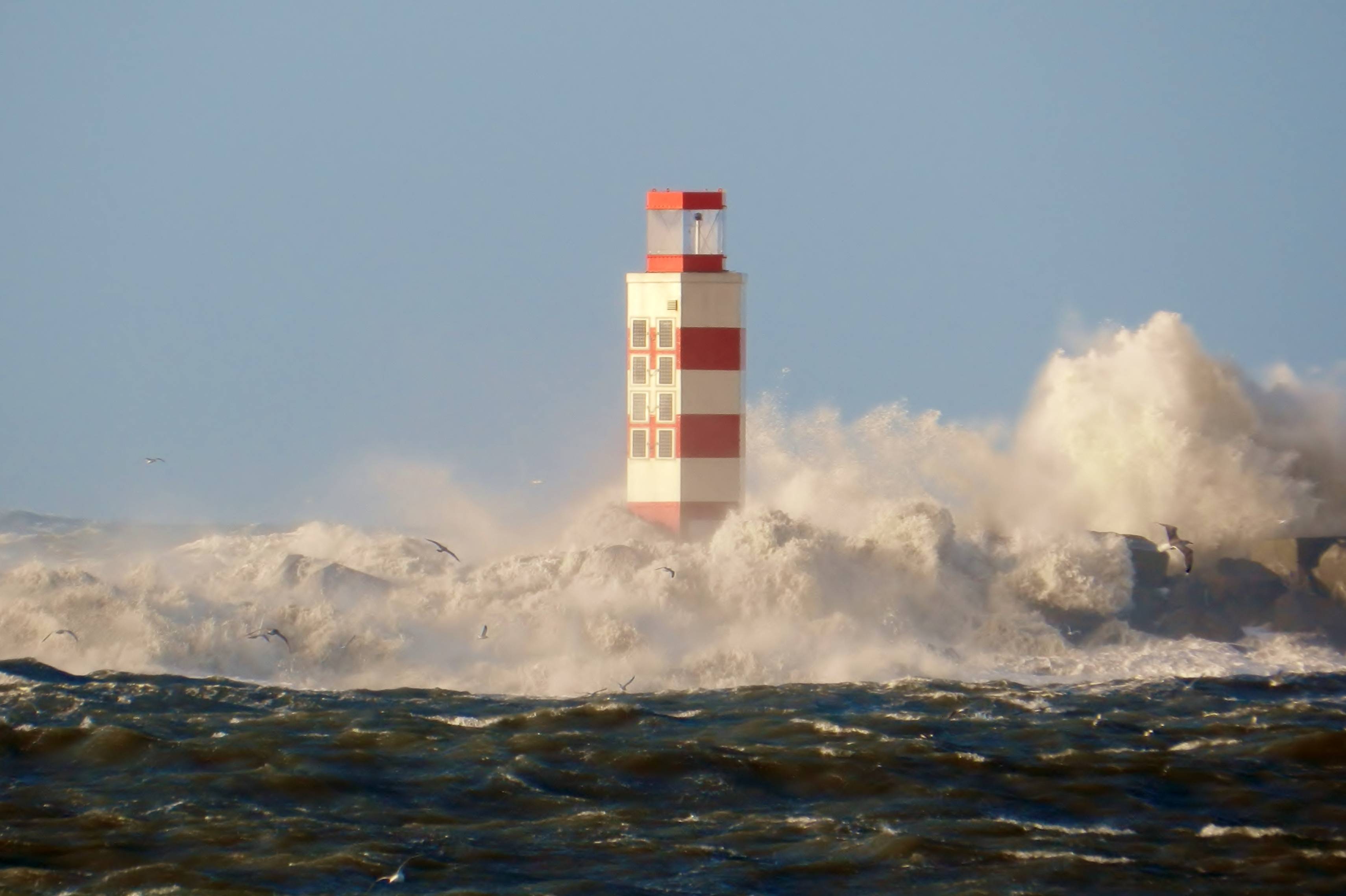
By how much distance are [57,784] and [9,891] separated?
8.48 feet

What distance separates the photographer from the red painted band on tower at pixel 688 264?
843 inches

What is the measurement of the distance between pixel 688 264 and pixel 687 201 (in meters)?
0.85

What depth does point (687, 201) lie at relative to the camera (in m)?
21.7

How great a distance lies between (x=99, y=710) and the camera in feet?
50.6

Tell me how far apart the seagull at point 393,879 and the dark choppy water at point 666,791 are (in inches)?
3.1

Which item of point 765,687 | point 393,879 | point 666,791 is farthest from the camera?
point 765,687

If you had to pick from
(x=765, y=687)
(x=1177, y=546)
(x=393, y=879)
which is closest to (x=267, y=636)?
(x=765, y=687)

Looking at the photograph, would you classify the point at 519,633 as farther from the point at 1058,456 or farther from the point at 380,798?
the point at 1058,456

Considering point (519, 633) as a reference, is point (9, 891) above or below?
below

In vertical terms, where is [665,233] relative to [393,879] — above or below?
above

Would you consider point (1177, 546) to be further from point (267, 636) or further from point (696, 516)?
point (267, 636)

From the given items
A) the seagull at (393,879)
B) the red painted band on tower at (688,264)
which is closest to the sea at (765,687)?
the seagull at (393,879)

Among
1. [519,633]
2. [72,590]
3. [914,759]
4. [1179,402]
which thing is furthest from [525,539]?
[914,759]

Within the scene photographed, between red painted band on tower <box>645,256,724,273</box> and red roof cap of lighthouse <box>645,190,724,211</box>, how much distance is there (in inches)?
25.4
